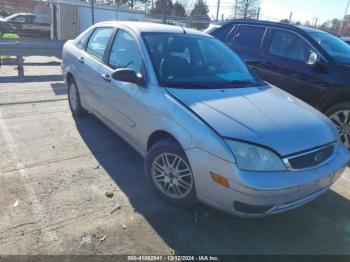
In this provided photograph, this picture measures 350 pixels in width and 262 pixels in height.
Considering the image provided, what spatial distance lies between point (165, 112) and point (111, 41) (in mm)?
1722

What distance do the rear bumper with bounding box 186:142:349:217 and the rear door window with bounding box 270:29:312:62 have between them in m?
3.05

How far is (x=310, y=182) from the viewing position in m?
2.81

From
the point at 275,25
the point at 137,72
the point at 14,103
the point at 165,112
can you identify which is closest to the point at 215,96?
the point at 165,112

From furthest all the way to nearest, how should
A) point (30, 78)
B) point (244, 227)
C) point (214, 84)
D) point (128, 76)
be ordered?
point (30, 78) < point (214, 84) < point (128, 76) < point (244, 227)

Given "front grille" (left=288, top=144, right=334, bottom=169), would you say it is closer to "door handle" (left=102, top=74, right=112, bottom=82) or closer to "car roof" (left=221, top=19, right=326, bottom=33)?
"door handle" (left=102, top=74, right=112, bottom=82)

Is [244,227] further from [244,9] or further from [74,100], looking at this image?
[244,9]

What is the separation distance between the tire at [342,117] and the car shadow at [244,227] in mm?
1534

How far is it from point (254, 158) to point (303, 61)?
341 cm

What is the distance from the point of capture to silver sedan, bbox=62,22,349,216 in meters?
2.70

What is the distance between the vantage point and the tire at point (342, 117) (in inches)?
197

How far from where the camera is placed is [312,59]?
17.4ft

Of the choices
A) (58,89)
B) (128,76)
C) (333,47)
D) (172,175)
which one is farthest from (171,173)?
(58,89)

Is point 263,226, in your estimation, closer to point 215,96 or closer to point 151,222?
point 151,222

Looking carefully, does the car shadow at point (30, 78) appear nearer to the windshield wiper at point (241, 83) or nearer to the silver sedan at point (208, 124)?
the silver sedan at point (208, 124)
